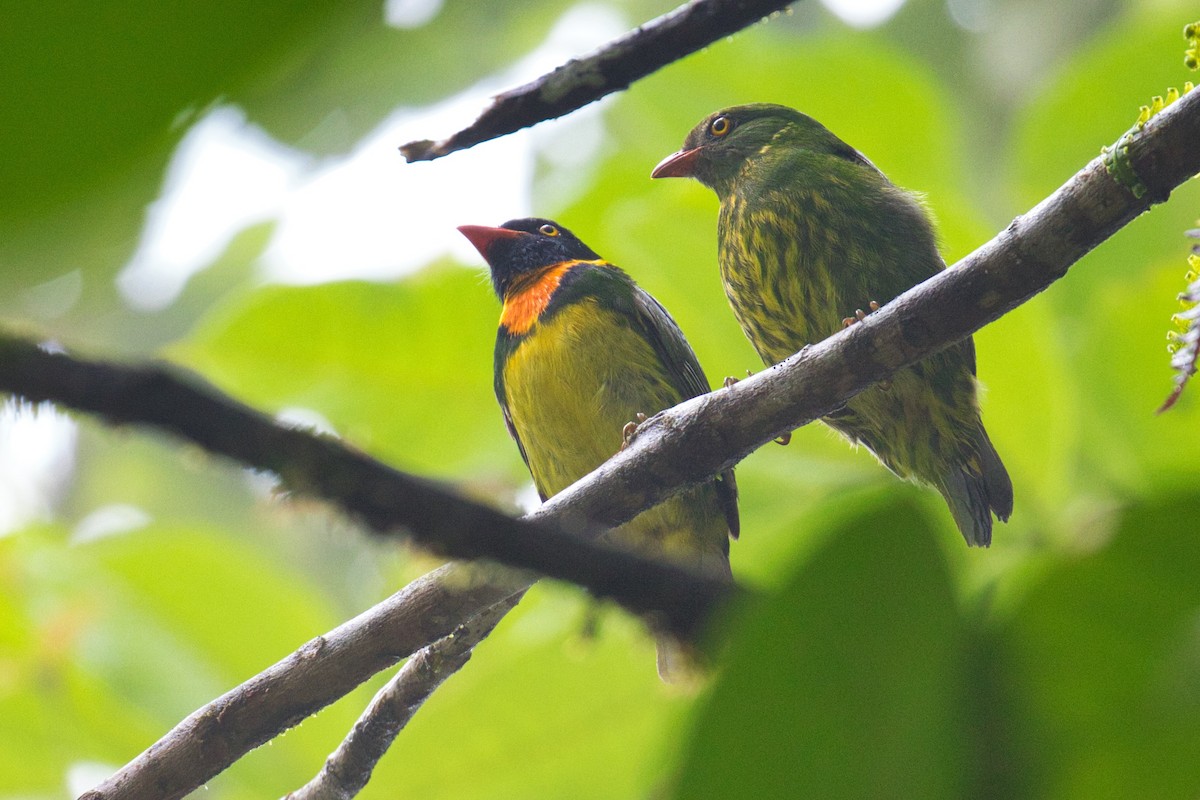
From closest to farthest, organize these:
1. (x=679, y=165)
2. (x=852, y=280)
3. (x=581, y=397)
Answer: (x=852, y=280) < (x=679, y=165) < (x=581, y=397)

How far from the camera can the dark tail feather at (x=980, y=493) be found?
252cm

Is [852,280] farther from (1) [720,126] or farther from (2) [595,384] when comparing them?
(2) [595,384]

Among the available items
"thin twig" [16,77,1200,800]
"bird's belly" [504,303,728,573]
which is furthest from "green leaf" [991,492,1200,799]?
"bird's belly" [504,303,728,573]

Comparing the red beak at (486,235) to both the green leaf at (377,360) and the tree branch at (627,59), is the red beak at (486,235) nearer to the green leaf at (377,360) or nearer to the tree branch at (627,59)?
the green leaf at (377,360)

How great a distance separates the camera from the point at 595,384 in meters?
3.50

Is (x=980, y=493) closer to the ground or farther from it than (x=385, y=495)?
closer to the ground

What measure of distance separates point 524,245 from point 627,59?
3019mm

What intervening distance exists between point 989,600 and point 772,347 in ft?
8.06

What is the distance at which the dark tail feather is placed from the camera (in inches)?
99.1

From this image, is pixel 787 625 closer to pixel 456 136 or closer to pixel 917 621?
pixel 917 621

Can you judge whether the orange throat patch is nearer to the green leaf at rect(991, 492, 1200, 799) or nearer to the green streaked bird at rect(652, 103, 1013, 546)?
the green streaked bird at rect(652, 103, 1013, 546)

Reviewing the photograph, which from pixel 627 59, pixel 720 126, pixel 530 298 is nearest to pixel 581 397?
pixel 530 298

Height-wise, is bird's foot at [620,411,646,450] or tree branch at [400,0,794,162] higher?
tree branch at [400,0,794,162]

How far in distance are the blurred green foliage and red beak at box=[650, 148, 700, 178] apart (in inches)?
3.0
